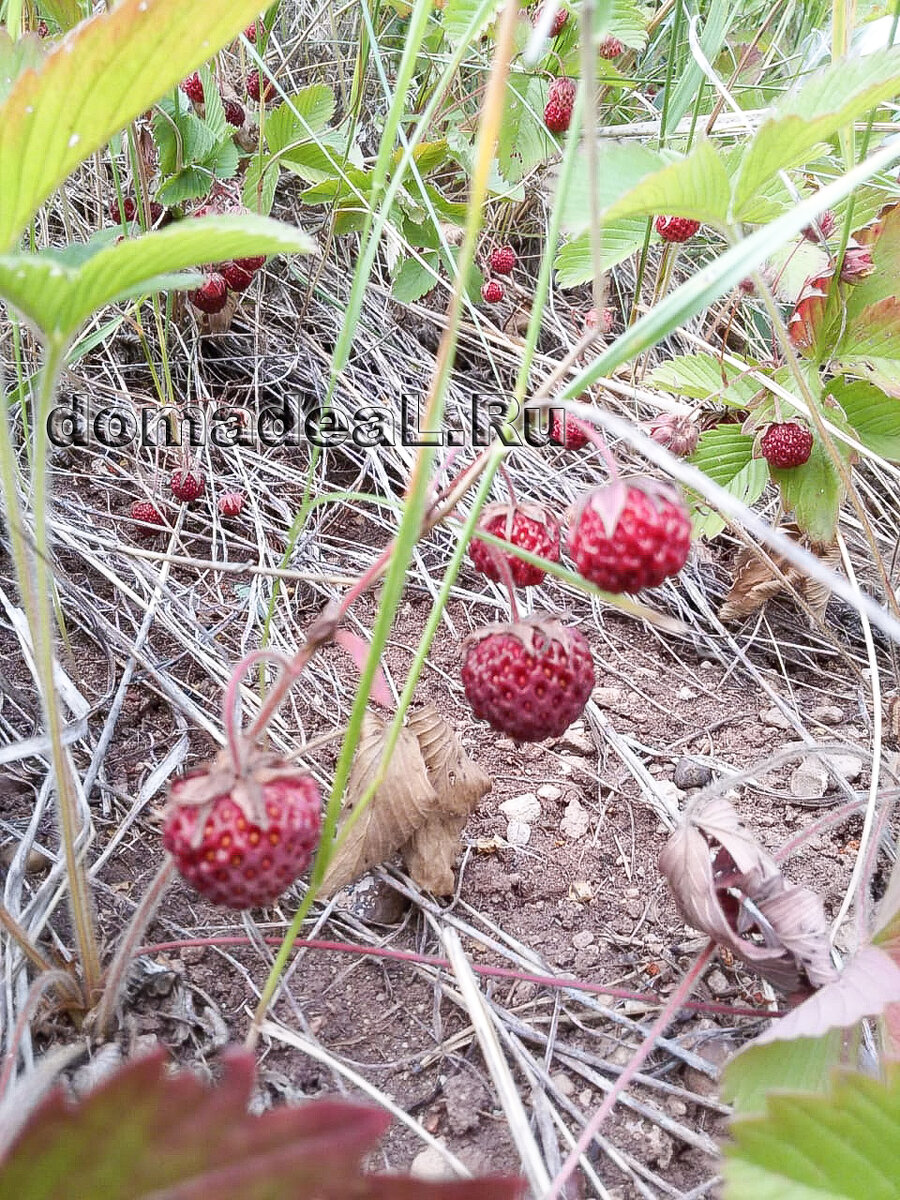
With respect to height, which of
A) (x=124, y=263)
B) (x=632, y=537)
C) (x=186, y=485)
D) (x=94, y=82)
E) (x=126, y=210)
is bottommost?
(x=186, y=485)

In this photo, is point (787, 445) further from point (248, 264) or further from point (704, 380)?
point (248, 264)

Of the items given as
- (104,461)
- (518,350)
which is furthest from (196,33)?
(518,350)

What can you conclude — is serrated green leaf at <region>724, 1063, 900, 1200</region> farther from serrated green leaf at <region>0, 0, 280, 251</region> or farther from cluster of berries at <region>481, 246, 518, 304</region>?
cluster of berries at <region>481, 246, 518, 304</region>

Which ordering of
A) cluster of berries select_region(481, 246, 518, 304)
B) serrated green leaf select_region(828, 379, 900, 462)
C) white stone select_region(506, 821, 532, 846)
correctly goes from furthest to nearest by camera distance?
cluster of berries select_region(481, 246, 518, 304)
serrated green leaf select_region(828, 379, 900, 462)
white stone select_region(506, 821, 532, 846)

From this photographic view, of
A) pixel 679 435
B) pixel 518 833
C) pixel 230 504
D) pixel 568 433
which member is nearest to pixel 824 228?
pixel 679 435

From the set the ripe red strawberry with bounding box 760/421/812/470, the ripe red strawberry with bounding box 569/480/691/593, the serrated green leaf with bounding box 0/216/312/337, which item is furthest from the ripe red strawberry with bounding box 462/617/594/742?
the ripe red strawberry with bounding box 760/421/812/470

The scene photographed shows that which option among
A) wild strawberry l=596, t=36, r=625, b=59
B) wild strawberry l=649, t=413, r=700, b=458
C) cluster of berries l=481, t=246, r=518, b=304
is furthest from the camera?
cluster of berries l=481, t=246, r=518, b=304

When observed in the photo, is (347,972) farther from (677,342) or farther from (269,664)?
(677,342)

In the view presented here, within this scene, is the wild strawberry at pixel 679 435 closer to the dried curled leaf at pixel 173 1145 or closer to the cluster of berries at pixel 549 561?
the cluster of berries at pixel 549 561

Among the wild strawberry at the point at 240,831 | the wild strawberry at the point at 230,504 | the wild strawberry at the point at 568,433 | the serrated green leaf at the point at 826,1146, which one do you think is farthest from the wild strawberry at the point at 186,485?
the serrated green leaf at the point at 826,1146
